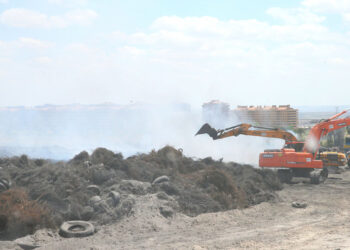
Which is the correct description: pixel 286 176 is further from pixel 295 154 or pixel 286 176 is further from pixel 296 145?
pixel 296 145

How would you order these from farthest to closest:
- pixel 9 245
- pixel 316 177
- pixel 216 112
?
pixel 216 112 → pixel 316 177 → pixel 9 245

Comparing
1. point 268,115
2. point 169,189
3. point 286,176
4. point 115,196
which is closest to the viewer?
point 115,196

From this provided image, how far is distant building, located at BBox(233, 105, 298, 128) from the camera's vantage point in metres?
47.1

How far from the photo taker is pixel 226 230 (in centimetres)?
1151

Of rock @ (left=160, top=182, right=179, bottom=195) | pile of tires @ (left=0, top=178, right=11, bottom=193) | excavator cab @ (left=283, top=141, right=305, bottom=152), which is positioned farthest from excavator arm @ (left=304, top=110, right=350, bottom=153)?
pile of tires @ (left=0, top=178, right=11, bottom=193)

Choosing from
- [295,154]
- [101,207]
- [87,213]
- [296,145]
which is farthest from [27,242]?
[296,145]

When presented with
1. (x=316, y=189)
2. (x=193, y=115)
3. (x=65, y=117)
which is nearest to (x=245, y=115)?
(x=193, y=115)

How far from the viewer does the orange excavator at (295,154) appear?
2067cm

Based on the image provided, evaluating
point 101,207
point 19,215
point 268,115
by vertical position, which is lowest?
point 101,207

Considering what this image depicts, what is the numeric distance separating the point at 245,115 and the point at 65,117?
72.6 ft

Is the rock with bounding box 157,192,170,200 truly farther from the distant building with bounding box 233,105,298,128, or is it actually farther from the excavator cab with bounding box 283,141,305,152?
the distant building with bounding box 233,105,298,128

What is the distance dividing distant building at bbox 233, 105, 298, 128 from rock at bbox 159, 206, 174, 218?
33316mm

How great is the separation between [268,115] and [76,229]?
4065 cm

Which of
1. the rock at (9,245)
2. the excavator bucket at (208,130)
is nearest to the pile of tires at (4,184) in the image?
the rock at (9,245)
